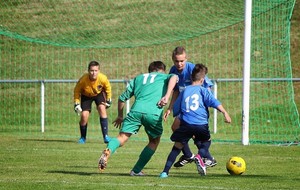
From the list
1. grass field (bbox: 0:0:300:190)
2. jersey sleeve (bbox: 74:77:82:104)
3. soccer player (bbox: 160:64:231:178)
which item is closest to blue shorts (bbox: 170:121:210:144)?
soccer player (bbox: 160:64:231:178)

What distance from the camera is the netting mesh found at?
23031 mm

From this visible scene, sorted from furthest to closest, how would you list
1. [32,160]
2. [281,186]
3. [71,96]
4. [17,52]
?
[17,52] < [71,96] < [32,160] < [281,186]

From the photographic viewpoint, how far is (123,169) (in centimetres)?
1366

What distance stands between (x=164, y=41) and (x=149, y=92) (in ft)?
35.8

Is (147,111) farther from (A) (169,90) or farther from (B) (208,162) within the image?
(B) (208,162)

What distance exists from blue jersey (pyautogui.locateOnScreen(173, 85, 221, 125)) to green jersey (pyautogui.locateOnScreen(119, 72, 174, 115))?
311mm

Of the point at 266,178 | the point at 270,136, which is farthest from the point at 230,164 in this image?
the point at 270,136

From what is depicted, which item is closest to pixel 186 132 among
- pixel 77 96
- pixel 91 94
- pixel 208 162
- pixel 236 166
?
pixel 236 166

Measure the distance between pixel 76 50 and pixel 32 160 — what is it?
66.2 ft

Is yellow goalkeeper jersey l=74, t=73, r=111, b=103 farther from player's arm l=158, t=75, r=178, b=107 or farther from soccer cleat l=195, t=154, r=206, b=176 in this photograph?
soccer cleat l=195, t=154, r=206, b=176

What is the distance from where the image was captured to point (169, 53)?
33.7 m

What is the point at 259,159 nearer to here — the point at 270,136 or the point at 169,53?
the point at 270,136

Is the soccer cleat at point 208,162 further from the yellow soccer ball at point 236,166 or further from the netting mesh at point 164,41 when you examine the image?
the netting mesh at point 164,41

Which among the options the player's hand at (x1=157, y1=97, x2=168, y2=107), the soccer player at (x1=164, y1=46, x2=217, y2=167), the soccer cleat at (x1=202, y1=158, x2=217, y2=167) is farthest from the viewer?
the soccer cleat at (x1=202, y1=158, x2=217, y2=167)
